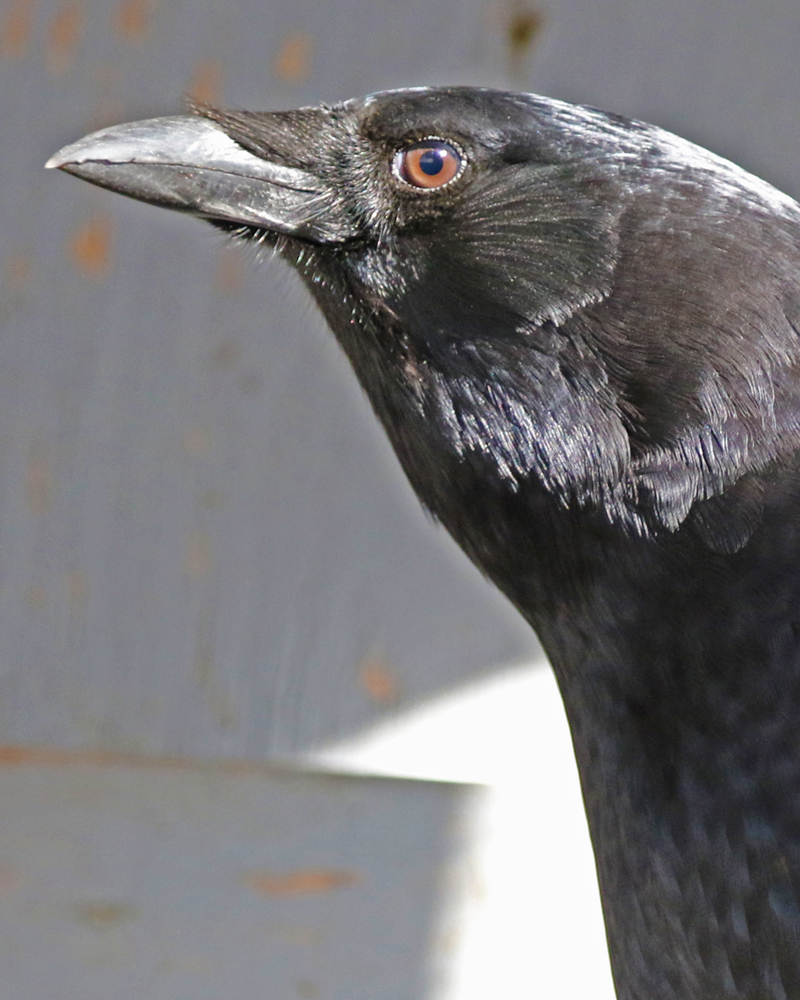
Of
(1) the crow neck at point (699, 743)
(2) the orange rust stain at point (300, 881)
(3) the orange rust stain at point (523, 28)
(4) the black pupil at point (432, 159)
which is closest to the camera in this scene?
(1) the crow neck at point (699, 743)

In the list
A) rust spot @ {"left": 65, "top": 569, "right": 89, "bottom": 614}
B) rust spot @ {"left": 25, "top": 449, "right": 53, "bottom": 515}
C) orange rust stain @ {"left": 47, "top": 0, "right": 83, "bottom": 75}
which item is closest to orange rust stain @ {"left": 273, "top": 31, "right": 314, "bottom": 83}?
orange rust stain @ {"left": 47, "top": 0, "right": 83, "bottom": 75}

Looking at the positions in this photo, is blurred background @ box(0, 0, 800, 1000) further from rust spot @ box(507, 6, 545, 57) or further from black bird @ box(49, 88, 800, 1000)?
black bird @ box(49, 88, 800, 1000)

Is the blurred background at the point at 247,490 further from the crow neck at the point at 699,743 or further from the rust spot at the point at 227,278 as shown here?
the crow neck at the point at 699,743

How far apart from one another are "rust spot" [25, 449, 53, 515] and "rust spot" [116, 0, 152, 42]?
2.23ft

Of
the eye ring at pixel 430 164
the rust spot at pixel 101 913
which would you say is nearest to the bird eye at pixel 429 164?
the eye ring at pixel 430 164

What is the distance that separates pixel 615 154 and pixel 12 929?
6.04ft

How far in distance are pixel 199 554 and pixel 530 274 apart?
1.23 meters

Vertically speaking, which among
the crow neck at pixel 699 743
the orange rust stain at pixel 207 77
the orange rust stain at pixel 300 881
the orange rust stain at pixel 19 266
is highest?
the orange rust stain at pixel 207 77

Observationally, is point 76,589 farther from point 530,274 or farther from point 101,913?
point 530,274

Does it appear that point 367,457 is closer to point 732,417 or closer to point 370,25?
point 370,25

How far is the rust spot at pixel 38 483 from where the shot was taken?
214cm

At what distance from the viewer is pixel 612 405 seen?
97cm

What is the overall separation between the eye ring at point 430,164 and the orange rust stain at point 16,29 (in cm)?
129

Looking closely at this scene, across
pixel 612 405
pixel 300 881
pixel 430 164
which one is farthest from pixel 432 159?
pixel 300 881
